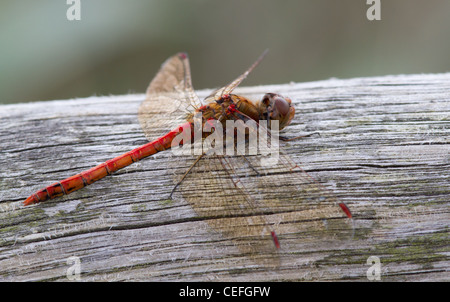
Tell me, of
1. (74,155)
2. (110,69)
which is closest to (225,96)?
(74,155)

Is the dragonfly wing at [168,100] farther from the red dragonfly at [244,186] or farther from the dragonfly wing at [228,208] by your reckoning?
the dragonfly wing at [228,208]

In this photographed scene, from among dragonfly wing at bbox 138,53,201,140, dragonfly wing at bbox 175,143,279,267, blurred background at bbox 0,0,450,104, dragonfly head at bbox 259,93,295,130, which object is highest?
blurred background at bbox 0,0,450,104

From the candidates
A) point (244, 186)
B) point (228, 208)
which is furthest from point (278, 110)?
point (228, 208)

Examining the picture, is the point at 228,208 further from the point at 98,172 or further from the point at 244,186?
the point at 98,172

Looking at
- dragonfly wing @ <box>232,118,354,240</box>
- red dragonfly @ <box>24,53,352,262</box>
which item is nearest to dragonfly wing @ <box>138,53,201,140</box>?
red dragonfly @ <box>24,53,352,262</box>

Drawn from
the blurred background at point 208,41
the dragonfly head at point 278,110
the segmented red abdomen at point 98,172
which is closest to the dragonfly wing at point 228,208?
the segmented red abdomen at point 98,172

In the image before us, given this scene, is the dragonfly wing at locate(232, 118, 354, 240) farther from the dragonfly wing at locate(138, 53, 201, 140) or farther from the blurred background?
the blurred background
